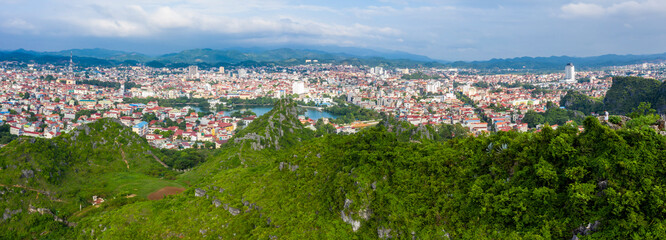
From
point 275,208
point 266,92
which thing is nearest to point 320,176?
point 275,208

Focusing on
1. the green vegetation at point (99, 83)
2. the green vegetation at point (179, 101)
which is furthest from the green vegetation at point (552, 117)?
the green vegetation at point (99, 83)

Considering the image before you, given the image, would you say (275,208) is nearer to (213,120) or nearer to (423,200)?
(423,200)

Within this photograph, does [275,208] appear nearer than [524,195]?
No

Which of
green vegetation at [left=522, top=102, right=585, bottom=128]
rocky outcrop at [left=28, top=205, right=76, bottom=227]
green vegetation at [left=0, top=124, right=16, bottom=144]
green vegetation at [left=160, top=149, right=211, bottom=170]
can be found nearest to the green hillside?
rocky outcrop at [left=28, top=205, right=76, bottom=227]

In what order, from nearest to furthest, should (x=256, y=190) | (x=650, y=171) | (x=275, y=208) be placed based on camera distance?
(x=650, y=171) < (x=275, y=208) < (x=256, y=190)

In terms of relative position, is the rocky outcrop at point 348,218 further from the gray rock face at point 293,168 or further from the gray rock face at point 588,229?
the gray rock face at point 588,229
